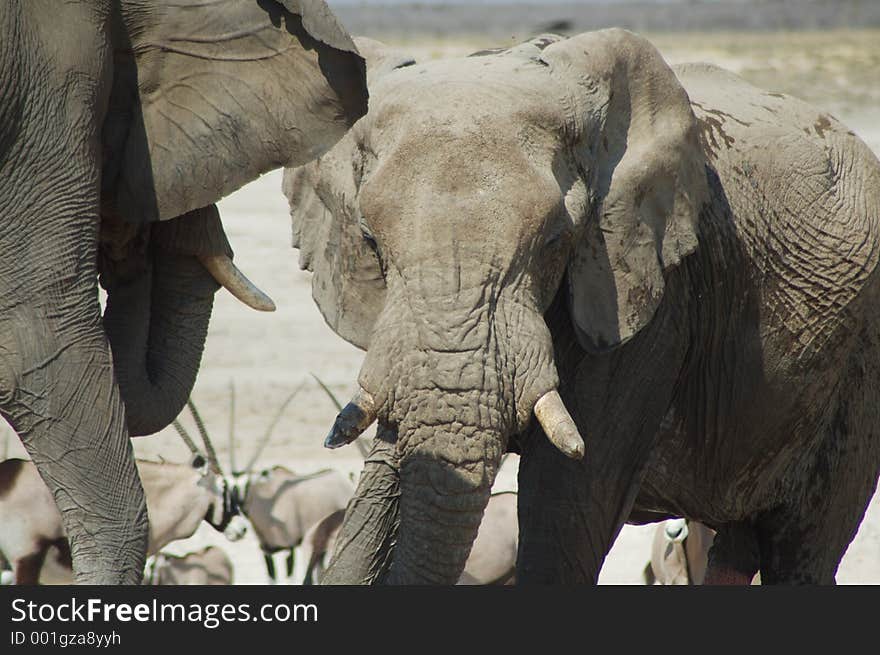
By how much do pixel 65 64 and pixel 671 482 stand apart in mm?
1974

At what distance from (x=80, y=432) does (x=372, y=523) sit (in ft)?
3.09

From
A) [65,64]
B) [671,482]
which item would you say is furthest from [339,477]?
[65,64]

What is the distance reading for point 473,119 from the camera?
3.69 m

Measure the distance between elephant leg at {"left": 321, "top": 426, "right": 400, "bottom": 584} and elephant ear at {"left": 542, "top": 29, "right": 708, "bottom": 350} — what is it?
67cm

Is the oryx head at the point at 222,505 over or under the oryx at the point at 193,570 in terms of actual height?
over

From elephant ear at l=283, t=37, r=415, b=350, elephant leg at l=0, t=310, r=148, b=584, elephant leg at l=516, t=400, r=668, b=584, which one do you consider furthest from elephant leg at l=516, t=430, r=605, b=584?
elephant leg at l=0, t=310, r=148, b=584

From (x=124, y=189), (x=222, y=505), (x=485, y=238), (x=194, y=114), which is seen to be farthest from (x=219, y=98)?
(x=222, y=505)

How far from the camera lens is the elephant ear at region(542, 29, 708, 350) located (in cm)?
391

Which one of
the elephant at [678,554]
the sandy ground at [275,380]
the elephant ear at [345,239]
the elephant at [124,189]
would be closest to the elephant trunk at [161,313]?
the elephant at [124,189]

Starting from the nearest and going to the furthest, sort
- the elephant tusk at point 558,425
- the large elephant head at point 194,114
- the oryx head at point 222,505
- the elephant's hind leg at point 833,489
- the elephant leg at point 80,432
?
the elephant tusk at point 558,425 < the elephant leg at point 80,432 < the large elephant head at point 194,114 < the elephant's hind leg at point 833,489 < the oryx head at point 222,505

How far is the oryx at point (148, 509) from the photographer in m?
5.62

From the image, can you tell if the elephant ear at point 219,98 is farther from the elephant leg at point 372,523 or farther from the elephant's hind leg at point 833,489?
the elephant's hind leg at point 833,489

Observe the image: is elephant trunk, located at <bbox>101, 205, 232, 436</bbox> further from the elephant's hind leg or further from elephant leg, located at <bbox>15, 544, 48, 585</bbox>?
the elephant's hind leg

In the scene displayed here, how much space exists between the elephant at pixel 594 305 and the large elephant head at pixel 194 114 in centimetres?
14
